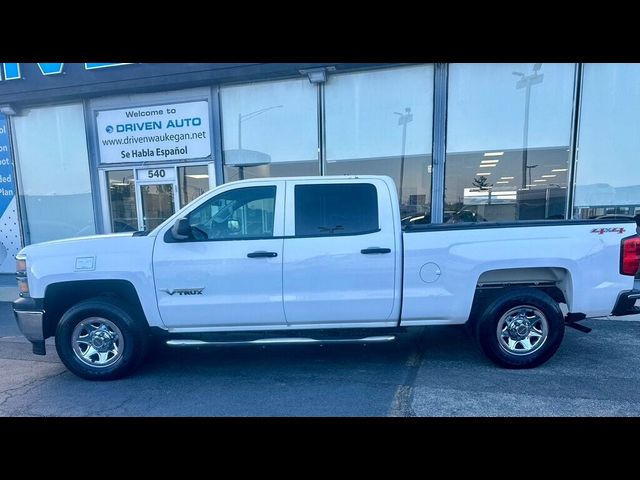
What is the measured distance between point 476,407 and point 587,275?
5.84 ft

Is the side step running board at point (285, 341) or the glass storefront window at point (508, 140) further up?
the glass storefront window at point (508, 140)

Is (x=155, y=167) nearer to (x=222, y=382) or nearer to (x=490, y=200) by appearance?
(x=222, y=382)

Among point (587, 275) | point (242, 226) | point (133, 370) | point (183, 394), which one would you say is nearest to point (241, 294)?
point (242, 226)

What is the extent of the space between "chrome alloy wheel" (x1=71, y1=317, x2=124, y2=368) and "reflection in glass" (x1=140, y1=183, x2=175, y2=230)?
5.79 m

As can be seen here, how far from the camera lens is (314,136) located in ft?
26.9

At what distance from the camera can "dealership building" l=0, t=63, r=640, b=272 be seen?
287 inches

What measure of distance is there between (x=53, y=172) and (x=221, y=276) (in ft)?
29.7

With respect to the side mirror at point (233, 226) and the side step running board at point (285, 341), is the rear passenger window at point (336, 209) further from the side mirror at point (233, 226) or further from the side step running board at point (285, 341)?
the side step running board at point (285, 341)

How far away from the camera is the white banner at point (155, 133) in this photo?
866cm

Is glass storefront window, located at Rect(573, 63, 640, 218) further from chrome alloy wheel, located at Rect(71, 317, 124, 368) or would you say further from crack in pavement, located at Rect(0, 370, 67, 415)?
crack in pavement, located at Rect(0, 370, 67, 415)

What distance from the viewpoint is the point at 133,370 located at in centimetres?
Result: 375

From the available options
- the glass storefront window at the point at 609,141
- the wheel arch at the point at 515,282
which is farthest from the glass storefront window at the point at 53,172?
the glass storefront window at the point at 609,141

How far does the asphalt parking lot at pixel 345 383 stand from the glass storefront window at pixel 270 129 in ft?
16.9

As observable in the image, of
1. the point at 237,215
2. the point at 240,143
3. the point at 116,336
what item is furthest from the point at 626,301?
the point at 240,143
